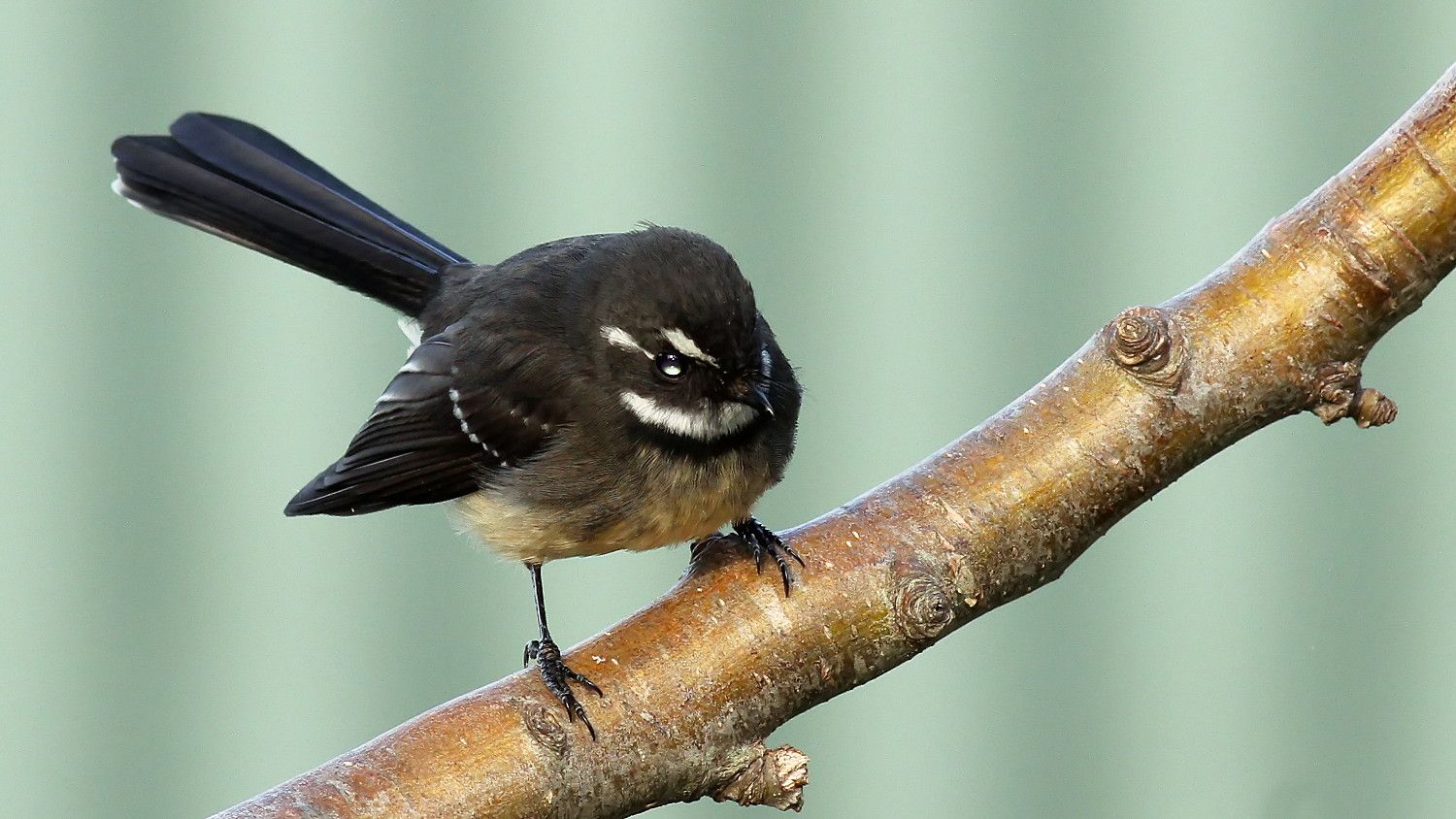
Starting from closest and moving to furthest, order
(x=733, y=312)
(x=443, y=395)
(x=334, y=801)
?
(x=334, y=801)
(x=733, y=312)
(x=443, y=395)

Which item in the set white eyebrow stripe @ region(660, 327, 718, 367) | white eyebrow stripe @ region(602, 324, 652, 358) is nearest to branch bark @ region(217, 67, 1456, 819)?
white eyebrow stripe @ region(660, 327, 718, 367)

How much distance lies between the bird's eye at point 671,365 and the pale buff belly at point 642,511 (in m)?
0.15

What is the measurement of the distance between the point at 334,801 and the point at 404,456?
966 mm

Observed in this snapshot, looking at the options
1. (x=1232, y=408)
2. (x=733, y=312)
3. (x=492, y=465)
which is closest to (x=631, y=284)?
(x=733, y=312)

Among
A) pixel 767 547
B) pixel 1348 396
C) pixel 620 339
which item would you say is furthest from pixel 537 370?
pixel 1348 396

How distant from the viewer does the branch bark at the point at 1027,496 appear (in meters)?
1.76

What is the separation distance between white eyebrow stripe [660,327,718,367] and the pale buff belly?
0.18 meters

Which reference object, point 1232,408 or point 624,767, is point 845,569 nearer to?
point 624,767

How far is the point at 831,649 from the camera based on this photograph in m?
1.84

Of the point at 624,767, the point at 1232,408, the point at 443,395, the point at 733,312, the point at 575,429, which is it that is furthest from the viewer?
the point at 443,395

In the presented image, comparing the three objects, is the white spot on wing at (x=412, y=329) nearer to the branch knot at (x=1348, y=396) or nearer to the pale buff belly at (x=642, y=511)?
the pale buff belly at (x=642, y=511)

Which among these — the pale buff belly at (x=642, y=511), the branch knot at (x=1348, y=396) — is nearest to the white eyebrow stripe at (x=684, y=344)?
the pale buff belly at (x=642, y=511)

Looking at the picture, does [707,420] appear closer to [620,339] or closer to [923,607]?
[620,339]

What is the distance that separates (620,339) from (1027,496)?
0.76m
